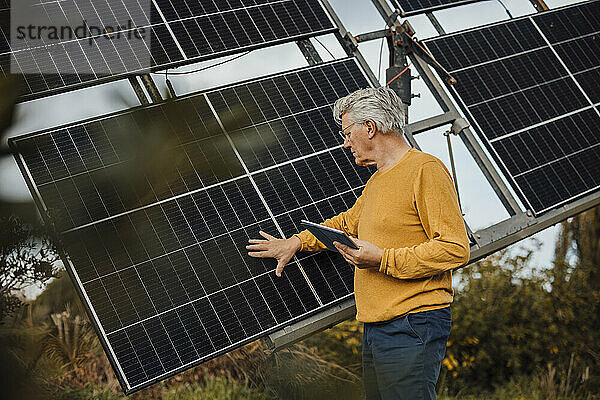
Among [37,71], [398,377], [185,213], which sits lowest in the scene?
[398,377]

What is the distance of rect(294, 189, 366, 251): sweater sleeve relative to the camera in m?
3.18

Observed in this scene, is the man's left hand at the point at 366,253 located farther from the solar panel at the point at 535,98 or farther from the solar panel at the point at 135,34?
the solar panel at the point at 535,98

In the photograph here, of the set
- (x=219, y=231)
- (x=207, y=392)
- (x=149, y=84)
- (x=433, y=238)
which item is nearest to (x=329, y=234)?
(x=433, y=238)

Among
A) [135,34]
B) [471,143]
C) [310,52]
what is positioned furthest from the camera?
[471,143]

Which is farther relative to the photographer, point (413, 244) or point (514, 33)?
point (514, 33)

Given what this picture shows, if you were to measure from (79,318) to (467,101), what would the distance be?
3.77m

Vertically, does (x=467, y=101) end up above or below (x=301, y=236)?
above

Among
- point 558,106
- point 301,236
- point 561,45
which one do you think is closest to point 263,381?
point 301,236

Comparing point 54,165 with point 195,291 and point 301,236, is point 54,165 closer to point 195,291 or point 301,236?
point 195,291

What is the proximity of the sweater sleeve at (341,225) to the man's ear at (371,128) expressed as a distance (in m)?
0.56

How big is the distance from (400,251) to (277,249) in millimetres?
927

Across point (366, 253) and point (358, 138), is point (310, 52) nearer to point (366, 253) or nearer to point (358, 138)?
point (358, 138)

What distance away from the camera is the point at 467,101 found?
14.9 ft

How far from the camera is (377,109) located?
104 inches
